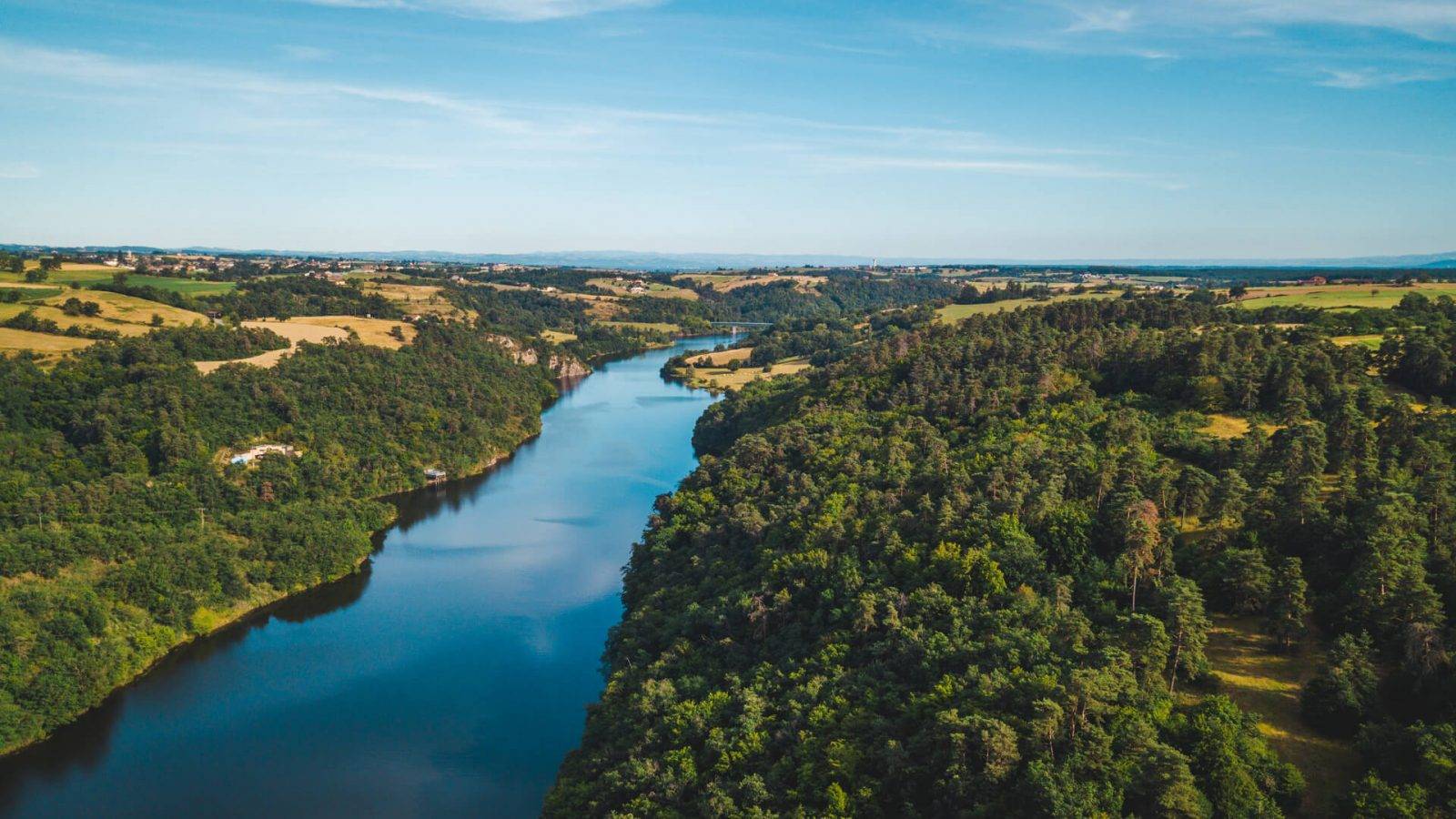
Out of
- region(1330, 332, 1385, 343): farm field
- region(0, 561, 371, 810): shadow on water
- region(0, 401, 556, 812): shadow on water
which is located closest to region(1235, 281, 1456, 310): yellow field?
region(1330, 332, 1385, 343): farm field

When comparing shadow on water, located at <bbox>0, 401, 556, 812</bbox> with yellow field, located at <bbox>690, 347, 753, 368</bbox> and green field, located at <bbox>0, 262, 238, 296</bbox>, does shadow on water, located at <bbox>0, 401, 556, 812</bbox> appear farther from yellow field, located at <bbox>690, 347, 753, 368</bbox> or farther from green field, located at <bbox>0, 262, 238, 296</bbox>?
yellow field, located at <bbox>690, 347, 753, 368</bbox>

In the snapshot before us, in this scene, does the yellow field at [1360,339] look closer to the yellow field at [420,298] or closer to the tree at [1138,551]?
the tree at [1138,551]

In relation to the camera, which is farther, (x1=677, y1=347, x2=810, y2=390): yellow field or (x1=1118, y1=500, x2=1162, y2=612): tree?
(x1=677, y1=347, x2=810, y2=390): yellow field

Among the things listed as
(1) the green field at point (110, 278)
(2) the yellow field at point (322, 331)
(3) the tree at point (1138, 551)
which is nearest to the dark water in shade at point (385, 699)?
(3) the tree at point (1138, 551)

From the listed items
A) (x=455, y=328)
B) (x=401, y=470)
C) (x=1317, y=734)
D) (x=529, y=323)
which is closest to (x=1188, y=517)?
(x=1317, y=734)

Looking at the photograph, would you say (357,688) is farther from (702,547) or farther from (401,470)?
(401,470)

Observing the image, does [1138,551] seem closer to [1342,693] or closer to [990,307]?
[1342,693]

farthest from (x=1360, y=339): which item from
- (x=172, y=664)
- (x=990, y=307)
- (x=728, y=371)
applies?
(x=728, y=371)
